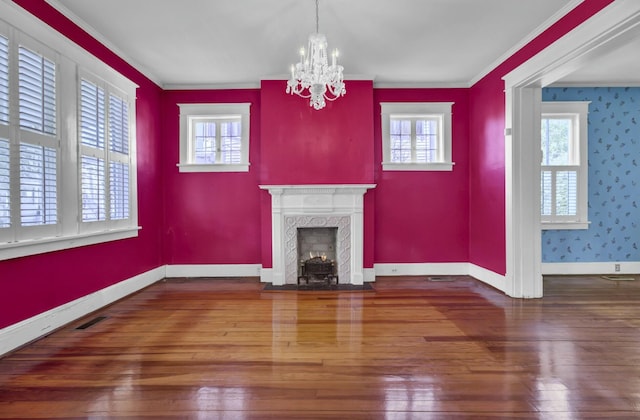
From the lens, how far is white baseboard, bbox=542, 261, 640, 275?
18.2 ft

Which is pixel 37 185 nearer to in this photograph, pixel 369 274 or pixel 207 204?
pixel 207 204

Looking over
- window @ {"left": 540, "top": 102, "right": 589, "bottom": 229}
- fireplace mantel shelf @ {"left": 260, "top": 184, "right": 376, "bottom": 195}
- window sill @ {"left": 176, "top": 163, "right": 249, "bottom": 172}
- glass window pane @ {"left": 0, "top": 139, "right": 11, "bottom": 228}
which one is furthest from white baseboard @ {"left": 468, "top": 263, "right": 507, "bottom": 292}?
glass window pane @ {"left": 0, "top": 139, "right": 11, "bottom": 228}

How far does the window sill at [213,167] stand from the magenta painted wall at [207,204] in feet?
0.21

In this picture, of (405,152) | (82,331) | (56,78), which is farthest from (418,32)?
(82,331)

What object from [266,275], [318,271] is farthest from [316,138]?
[266,275]

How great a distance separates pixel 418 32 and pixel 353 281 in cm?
329

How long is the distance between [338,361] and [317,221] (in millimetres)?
2789

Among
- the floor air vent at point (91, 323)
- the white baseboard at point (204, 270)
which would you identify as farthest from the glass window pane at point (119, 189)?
the white baseboard at point (204, 270)

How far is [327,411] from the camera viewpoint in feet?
6.61

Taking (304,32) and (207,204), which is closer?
(304,32)

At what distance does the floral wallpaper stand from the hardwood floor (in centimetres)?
145

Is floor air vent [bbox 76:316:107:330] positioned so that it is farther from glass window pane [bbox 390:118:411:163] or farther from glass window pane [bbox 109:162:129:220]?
glass window pane [bbox 390:118:411:163]

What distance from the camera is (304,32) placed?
153 inches

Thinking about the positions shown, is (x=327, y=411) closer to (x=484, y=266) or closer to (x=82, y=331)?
(x=82, y=331)
